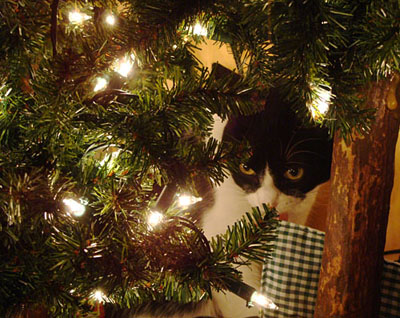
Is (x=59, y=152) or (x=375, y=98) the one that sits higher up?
(x=375, y=98)

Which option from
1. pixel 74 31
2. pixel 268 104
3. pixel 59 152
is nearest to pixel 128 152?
pixel 59 152

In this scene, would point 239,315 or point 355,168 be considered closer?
point 355,168

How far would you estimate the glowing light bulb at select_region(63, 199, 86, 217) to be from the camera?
21.2 inches

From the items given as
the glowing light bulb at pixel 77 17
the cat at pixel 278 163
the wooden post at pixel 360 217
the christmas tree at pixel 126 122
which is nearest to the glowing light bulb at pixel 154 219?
the christmas tree at pixel 126 122

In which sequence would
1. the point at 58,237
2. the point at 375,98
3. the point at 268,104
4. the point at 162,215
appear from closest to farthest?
1. the point at 58,237
2. the point at 162,215
3. the point at 375,98
4. the point at 268,104

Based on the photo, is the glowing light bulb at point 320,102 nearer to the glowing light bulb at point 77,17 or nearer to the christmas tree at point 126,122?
the christmas tree at point 126,122

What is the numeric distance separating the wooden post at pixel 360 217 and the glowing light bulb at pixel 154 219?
0.59 meters

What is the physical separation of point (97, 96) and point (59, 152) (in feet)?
0.36

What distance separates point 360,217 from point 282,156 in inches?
17.4

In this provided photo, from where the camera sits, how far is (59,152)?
Answer: 1.73ft

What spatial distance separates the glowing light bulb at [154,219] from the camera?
23.1 inches

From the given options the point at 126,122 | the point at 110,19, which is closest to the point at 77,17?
the point at 110,19

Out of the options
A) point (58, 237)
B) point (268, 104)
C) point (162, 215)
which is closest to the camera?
point (58, 237)

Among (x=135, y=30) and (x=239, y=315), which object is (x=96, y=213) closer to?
(x=135, y=30)
